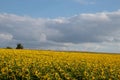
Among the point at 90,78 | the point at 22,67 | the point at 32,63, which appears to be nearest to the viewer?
the point at 90,78

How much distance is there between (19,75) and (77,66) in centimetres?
400

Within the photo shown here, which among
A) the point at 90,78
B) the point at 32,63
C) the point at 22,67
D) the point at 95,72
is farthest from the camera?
the point at 32,63

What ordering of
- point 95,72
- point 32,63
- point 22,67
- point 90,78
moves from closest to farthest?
point 90,78, point 95,72, point 22,67, point 32,63

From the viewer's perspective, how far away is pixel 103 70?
69.2ft

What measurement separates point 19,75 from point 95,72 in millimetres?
4507

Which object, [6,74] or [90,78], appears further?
[6,74]

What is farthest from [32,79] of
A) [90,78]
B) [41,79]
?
[90,78]

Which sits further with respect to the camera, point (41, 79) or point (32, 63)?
point (32, 63)

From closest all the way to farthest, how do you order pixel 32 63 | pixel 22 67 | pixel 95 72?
pixel 95 72
pixel 22 67
pixel 32 63

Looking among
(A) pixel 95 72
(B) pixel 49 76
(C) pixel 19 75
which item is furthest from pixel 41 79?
(A) pixel 95 72

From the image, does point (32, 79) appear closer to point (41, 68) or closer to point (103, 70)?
point (41, 68)

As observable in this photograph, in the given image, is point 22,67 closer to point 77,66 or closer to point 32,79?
point 32,79

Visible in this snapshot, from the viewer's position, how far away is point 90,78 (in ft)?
61.6

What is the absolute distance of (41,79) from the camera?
19.2 meters
